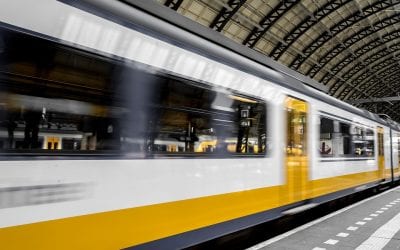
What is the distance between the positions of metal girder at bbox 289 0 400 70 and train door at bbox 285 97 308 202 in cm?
2349

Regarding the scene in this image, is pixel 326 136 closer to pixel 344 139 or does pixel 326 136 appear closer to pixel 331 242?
pixel 344 139

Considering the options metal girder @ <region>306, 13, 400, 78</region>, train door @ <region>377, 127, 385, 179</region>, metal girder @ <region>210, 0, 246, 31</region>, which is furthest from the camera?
metal girder @ <region>306, 13, 400, 78</region>

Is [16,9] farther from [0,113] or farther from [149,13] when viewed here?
[149,13]

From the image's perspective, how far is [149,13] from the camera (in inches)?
183

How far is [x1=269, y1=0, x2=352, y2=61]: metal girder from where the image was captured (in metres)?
27.0

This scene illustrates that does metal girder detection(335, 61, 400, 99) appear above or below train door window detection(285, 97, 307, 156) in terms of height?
above

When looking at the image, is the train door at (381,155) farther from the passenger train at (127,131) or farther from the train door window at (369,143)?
the passenger train at (127,131)

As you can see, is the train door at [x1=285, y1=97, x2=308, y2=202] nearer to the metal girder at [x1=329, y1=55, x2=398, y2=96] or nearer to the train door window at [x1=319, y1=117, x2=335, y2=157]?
the train door window at [x1=319, y1=117, x2=335, y2=157]

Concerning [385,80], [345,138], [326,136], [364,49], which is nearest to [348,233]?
[326,136]

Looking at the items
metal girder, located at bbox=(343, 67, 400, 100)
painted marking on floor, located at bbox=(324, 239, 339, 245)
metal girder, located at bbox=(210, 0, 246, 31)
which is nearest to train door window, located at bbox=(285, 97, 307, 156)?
painted marking on floor, located at bbox=(324, 239, 339, 245)

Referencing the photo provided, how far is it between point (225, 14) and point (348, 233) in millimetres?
17256

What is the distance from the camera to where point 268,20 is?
84.1 ft

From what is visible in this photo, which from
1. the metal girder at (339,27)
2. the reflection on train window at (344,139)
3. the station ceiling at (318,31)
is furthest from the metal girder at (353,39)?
the reflection on train window at (344,139)

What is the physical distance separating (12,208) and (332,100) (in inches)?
338
